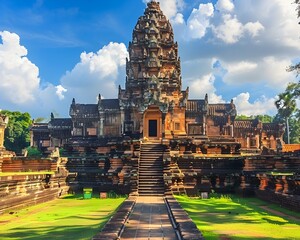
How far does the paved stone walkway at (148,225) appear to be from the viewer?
8789 mm

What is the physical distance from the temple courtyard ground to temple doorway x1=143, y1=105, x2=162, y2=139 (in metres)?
15.6

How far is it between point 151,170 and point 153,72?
1638 cm

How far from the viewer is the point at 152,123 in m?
31.0

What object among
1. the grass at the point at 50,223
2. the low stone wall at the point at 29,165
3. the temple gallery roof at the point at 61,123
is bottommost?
the grass at the point at 50,223

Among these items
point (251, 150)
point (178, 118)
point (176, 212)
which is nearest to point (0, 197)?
point (176, 212)

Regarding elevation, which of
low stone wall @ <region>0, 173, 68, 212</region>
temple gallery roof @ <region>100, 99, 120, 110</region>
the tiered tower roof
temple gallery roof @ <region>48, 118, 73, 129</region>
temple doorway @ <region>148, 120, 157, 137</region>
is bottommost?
low stone wall @ <region>0, 173, 68, 212</region>

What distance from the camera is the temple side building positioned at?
31372 mm

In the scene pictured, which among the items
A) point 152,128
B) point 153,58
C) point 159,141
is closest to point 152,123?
point 152,128

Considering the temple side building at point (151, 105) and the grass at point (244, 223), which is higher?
the temple side building at point (151, 105)

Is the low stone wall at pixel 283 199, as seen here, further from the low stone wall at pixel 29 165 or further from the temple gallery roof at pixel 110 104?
the temple gallery roof at pixel 110 104

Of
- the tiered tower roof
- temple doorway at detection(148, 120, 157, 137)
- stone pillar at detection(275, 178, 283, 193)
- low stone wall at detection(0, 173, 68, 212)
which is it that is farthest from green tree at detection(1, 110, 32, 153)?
stone pillar at detection(275, 178, 283, 193)

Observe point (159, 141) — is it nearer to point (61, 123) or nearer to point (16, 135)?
point (61, 123)

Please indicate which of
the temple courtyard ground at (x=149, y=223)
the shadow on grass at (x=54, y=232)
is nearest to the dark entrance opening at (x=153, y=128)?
the temple courtyard ground at (x=149, y=223)

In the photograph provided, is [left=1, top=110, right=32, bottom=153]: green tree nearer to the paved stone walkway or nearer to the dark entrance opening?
the dark entrance opening
